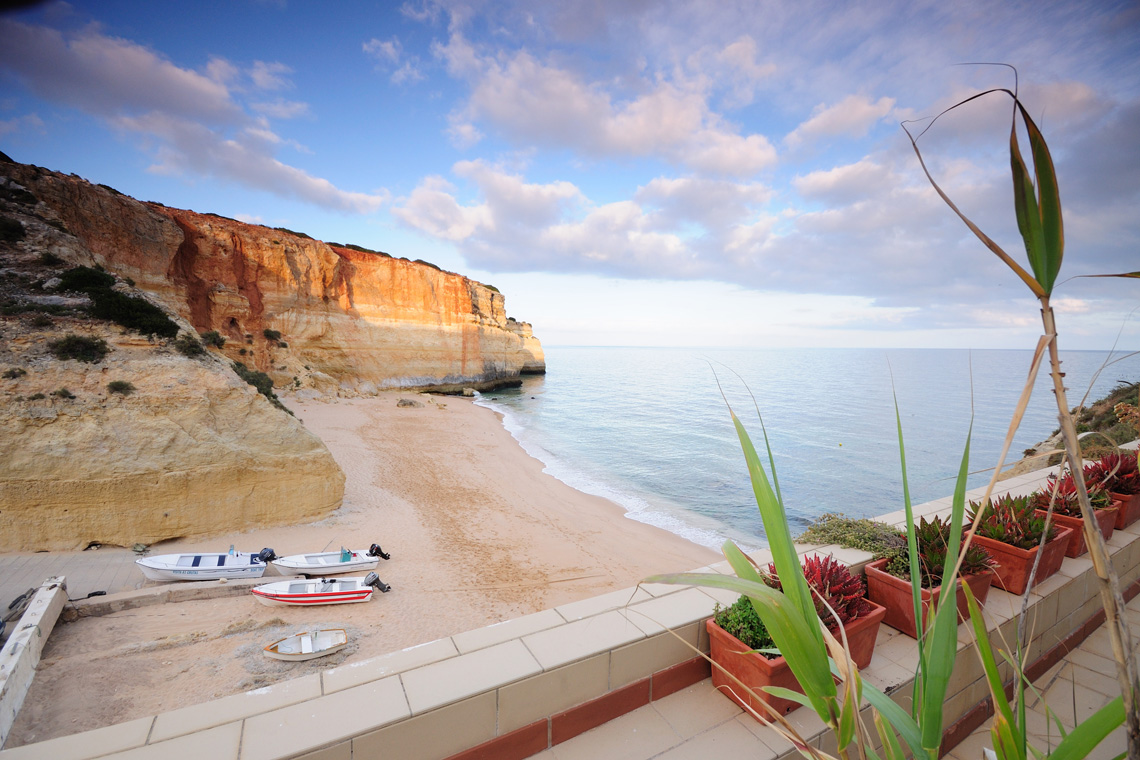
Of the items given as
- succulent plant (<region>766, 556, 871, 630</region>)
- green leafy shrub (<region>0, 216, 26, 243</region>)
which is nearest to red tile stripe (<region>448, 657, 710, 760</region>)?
succulent plant (<region>766, 556, 871, 630</region>)

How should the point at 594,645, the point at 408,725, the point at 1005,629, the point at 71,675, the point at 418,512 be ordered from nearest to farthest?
the point at 408,725 → the point at 594,645 → the point at 1005,629 → the point at 71,675 → the point at 418,512

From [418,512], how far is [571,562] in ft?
14.6

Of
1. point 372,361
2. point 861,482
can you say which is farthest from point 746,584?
point 372,361

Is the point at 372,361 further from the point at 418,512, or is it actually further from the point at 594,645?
the point at 594,645

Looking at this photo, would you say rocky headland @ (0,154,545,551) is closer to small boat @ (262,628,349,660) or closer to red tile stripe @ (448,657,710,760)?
small boat @ (262,628,349,660)

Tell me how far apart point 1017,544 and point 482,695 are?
161 inches

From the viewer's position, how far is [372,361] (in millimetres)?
33750

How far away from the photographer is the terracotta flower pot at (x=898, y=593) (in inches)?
128

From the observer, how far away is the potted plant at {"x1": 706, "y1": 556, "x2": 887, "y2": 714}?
2639 millimetres

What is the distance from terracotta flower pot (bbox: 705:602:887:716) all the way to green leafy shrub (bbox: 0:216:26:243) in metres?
16.7

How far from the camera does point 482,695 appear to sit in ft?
7.85

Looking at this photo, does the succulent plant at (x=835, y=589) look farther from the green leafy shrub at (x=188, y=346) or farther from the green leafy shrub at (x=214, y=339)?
the green leafy shrub at (x=214, y=339)

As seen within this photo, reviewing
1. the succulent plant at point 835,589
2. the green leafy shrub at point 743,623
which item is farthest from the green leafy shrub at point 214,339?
the succulent plant at point 835,589

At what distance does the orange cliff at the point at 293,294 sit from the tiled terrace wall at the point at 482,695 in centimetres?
2016
